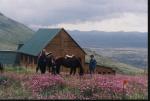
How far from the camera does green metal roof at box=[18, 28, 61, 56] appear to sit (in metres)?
69.4

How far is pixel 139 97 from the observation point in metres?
16.2

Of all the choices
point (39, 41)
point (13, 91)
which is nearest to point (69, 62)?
point (13, 91)

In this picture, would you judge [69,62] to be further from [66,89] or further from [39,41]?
[39,41]

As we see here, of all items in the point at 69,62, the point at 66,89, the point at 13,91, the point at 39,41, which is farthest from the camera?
the point at 39,41

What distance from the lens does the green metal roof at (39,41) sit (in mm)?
69425

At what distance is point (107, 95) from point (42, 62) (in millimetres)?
13286

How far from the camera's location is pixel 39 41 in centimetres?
7206

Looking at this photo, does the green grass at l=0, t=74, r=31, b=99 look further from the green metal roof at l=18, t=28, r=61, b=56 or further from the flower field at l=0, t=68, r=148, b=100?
the green metal roof at l=18, t=28, r=61, b=56

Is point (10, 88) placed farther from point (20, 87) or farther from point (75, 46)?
point (75, 46)

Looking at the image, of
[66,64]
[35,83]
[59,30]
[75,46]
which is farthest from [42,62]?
[75,46]

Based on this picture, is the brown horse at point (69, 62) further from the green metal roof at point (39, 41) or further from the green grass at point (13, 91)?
the green metal roof at point (39, 41)

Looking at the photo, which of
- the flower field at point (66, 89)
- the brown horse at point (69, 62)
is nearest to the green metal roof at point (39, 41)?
the brown horse at point (69, 62)

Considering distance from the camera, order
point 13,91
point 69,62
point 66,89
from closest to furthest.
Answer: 1. point 13,91
2. point 66,89
3. point 69,62

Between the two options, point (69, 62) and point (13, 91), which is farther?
point (69, 62)
